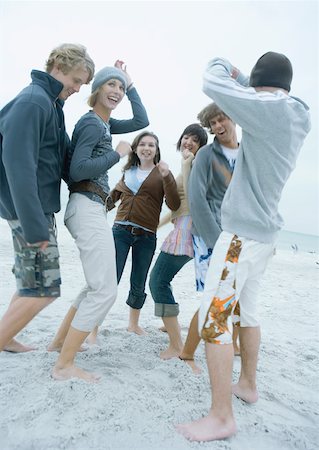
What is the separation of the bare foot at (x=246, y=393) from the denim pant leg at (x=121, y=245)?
1369 mm

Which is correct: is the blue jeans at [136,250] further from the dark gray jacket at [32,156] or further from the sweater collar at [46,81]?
the sweater collar at [46,81]

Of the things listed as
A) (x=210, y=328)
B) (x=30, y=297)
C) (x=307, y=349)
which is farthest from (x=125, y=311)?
(x=210, y=328)

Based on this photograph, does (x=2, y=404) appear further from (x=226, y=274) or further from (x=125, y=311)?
(x=125, y=311)

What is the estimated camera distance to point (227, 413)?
1.94 m

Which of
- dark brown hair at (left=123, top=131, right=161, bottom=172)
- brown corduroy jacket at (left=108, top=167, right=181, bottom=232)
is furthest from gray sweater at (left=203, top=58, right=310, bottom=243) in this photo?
dark brown hair at (left=123, top=131, right=161, bottom=172)

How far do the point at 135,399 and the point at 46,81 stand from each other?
2039 millimetres

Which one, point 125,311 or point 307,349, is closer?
point 307,349

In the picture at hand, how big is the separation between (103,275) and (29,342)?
4.07 ft

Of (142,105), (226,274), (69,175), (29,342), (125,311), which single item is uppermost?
(142,105)

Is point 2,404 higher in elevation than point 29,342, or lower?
higher

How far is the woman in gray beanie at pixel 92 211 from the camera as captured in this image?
2.34m

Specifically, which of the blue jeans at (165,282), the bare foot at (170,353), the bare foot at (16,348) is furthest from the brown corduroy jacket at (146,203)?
the bare foot at (16,348)

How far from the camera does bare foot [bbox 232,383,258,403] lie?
7.75 feet

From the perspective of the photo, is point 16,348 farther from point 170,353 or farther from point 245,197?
point 245,197
